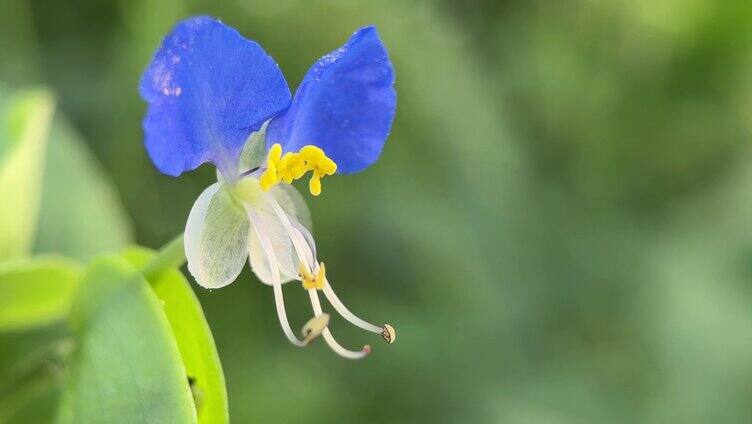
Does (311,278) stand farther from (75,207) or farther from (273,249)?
(75,207)

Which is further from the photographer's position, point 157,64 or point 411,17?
point 411,17

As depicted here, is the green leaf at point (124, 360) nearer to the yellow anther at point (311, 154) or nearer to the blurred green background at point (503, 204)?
the yellow anther at point (311, 154)

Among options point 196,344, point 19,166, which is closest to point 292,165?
point 196,344

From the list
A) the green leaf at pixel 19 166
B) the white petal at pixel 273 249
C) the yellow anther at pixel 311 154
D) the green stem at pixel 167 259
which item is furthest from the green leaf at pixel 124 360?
the green leaf at pixel 19 166

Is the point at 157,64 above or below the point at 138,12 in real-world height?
above

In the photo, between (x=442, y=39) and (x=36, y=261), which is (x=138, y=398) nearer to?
(x=36, y=261)

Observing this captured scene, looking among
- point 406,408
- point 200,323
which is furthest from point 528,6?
point 200,323

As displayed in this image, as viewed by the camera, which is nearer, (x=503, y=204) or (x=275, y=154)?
(x=275, y=154)
